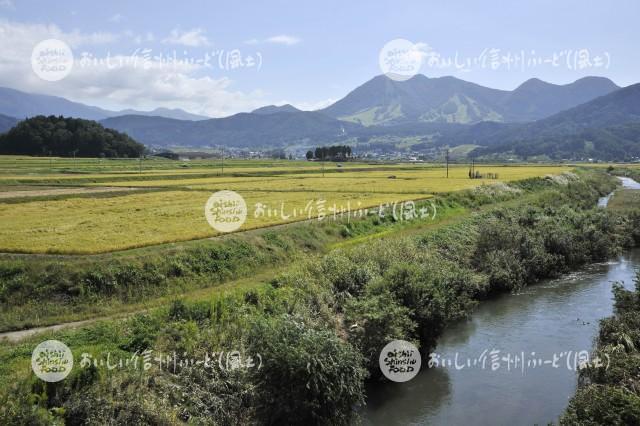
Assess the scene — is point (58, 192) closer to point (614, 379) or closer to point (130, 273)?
point (130, 273)

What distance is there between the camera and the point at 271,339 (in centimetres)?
1488

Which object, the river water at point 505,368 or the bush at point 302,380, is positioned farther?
the river water at point 505,368

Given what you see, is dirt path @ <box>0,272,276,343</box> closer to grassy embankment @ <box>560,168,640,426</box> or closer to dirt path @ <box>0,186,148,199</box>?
grassy embankment @ <box>560,168,640,426</box>

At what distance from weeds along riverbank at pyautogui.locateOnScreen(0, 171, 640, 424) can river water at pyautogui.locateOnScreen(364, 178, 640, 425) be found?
1269 millimetres

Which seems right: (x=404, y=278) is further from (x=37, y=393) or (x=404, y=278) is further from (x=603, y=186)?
(x=603, y=186)

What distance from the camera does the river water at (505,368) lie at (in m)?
16.5

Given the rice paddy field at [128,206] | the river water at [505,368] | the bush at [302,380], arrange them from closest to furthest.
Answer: the bush at [302,380]
the river water at [505,368]
the rice paddy field at [128,206]

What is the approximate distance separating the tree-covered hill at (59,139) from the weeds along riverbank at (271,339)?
9944 centimetres

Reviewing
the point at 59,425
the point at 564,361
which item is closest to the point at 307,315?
the point at 59,425

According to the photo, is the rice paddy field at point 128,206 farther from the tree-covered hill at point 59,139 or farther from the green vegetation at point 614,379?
the tree-covered hill at point 59,139

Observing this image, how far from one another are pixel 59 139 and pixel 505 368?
381 feet

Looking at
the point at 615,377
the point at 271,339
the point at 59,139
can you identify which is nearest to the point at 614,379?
the point at 615,377

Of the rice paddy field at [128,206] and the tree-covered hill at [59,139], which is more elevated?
the tree-covered hill at [59,139]

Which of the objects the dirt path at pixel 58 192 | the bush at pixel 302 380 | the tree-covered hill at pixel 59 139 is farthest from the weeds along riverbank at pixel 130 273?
the tree-covered hill at pixel 59 139
